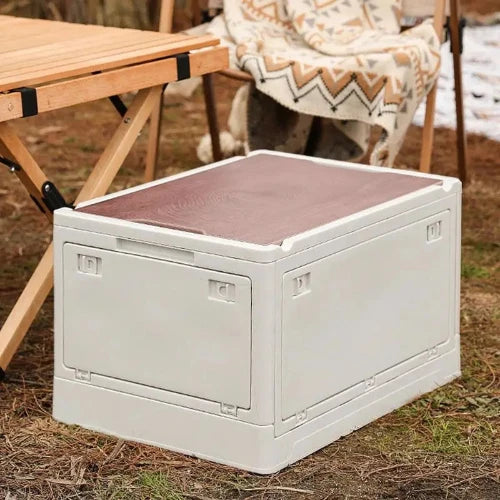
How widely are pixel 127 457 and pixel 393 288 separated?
643 millimetres

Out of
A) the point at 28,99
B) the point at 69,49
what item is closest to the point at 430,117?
the point at 69,49

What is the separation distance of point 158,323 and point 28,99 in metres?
0.55

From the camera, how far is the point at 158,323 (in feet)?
8.27

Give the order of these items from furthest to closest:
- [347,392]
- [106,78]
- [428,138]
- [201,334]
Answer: [428,138], [106,78], [347,392], [201,334]

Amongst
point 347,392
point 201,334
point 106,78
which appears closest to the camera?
point 201,334

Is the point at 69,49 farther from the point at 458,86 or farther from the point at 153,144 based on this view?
the point at 458,86

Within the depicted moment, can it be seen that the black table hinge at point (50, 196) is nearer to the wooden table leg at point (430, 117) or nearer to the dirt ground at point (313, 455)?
the dirt ground at point (313, 455)

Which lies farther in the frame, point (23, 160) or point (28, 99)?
point (23, 160)

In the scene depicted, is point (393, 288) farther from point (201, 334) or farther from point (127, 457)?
point (127, 457)

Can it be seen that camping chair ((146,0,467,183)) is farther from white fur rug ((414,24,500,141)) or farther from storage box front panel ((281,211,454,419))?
storage box front panel ((281,211,454,419))

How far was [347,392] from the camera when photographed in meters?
2.63

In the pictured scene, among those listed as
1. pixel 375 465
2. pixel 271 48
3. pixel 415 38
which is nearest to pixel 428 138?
pixel 415 38

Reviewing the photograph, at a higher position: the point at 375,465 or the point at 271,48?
the point at 271,48

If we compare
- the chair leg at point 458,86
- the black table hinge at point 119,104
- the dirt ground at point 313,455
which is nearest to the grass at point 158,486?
the dirt ground at point 313,455
